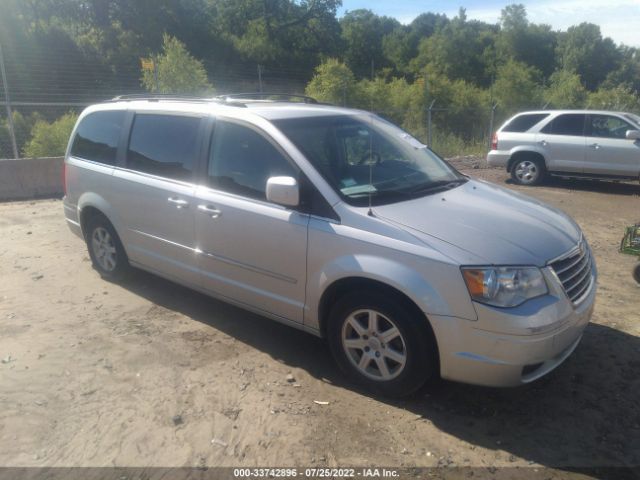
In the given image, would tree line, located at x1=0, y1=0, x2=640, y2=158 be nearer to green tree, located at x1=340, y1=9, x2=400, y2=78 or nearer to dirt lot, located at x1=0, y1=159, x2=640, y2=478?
green tree, located at x1=340, y1=9, x2=400, y2=78

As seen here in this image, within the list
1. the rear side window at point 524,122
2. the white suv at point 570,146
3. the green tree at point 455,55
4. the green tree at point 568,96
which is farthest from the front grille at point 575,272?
the green tree at point 455,55

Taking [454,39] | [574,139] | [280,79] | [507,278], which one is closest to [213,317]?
[507,278]

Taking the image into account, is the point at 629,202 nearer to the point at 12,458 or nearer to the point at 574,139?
the point at 574,139

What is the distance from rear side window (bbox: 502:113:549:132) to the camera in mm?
12024

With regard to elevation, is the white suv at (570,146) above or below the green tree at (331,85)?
below

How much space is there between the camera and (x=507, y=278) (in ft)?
10.1

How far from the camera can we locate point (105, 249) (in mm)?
5660

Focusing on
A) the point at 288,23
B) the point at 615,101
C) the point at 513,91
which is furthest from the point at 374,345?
the point at 288,23

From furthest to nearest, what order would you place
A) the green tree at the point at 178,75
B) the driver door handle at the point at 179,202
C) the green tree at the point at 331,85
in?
the green tree at the point at 331,85 < the green tree at the point at 178,75 < the driver door handle at the point at 179,202

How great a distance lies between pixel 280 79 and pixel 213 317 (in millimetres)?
16321

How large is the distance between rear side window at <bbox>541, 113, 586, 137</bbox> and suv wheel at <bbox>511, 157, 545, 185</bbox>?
2.30ft

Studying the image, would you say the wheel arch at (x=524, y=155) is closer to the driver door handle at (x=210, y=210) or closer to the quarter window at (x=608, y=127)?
the quarter window at (x=608, y=127)

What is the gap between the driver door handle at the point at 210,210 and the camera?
4.20 metres

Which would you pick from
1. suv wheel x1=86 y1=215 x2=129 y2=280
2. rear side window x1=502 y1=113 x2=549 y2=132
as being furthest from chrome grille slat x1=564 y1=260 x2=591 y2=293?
rear side window x1=502 y1=113 x2=549 y2=132
